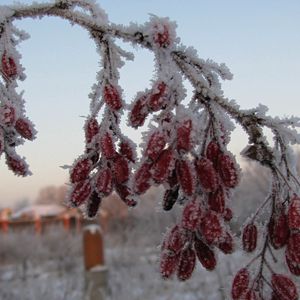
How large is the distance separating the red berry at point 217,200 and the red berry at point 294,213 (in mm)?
Answer: 125

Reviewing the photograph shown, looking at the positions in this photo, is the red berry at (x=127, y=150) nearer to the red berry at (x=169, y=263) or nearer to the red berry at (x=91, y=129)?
the red berry at (x=91, y=129)

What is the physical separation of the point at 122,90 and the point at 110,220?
84.6 feet

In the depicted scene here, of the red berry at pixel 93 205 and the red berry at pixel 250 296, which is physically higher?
the red berry at pixel 93 205

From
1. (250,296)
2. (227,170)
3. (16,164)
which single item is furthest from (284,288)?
(16,164)

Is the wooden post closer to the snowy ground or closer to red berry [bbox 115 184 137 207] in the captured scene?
the snowy ground

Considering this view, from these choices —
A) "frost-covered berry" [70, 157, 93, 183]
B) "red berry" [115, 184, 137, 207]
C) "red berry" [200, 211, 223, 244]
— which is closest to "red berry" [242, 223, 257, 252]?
"red berry" [200, 211, 223, 244]

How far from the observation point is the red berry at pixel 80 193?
1.13 m

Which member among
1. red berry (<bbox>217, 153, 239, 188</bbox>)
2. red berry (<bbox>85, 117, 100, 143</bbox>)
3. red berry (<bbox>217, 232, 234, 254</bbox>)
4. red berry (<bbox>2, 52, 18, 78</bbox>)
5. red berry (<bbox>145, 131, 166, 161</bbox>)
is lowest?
red berry (<bbox>217, 232, 234, 254</bbox>)

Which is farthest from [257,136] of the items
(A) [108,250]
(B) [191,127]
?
(A) [108,250]

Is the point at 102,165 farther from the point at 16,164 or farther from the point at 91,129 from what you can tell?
the point at 16,164

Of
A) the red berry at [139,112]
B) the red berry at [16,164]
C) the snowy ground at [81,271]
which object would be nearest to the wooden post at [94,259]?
the snowy ground at [81,271]

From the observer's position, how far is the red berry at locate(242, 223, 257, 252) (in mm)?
1126

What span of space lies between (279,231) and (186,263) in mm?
188

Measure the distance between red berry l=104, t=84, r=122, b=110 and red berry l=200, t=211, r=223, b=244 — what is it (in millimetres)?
283
